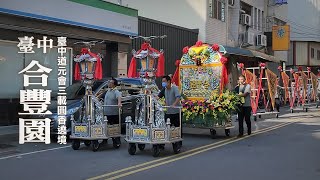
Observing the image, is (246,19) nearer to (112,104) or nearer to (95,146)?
(112,104)

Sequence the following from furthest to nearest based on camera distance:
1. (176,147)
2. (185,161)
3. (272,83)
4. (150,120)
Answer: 1. (272,83)
2. (176,147)
3. (150,120)
4. (185,161)

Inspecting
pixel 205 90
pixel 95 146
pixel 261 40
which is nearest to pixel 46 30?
pixel 205 90

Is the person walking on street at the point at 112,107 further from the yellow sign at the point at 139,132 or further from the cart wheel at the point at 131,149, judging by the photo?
the yellow sign at the point at 139,132

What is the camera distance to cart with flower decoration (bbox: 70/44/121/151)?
1107 centimetres

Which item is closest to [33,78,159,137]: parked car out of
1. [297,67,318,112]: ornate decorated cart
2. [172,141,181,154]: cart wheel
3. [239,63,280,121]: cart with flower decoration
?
[172,141,181,154]: cart wheel

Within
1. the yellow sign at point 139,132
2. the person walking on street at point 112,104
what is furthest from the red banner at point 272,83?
the yellow sign at point 139,132

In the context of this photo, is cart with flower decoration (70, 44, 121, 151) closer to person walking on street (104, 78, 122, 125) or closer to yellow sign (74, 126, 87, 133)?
yellow sign (74, 126, 87, 133)

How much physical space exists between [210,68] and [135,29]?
724cm

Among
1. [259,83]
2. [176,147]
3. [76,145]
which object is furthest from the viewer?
[259,83]

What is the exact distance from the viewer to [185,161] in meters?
9.66

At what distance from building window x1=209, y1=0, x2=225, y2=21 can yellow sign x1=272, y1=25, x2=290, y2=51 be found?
8870 millimetres

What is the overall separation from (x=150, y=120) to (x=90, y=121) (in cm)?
163

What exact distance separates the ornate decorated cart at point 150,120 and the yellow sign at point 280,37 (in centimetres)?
2812

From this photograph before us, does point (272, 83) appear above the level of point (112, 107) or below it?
above
